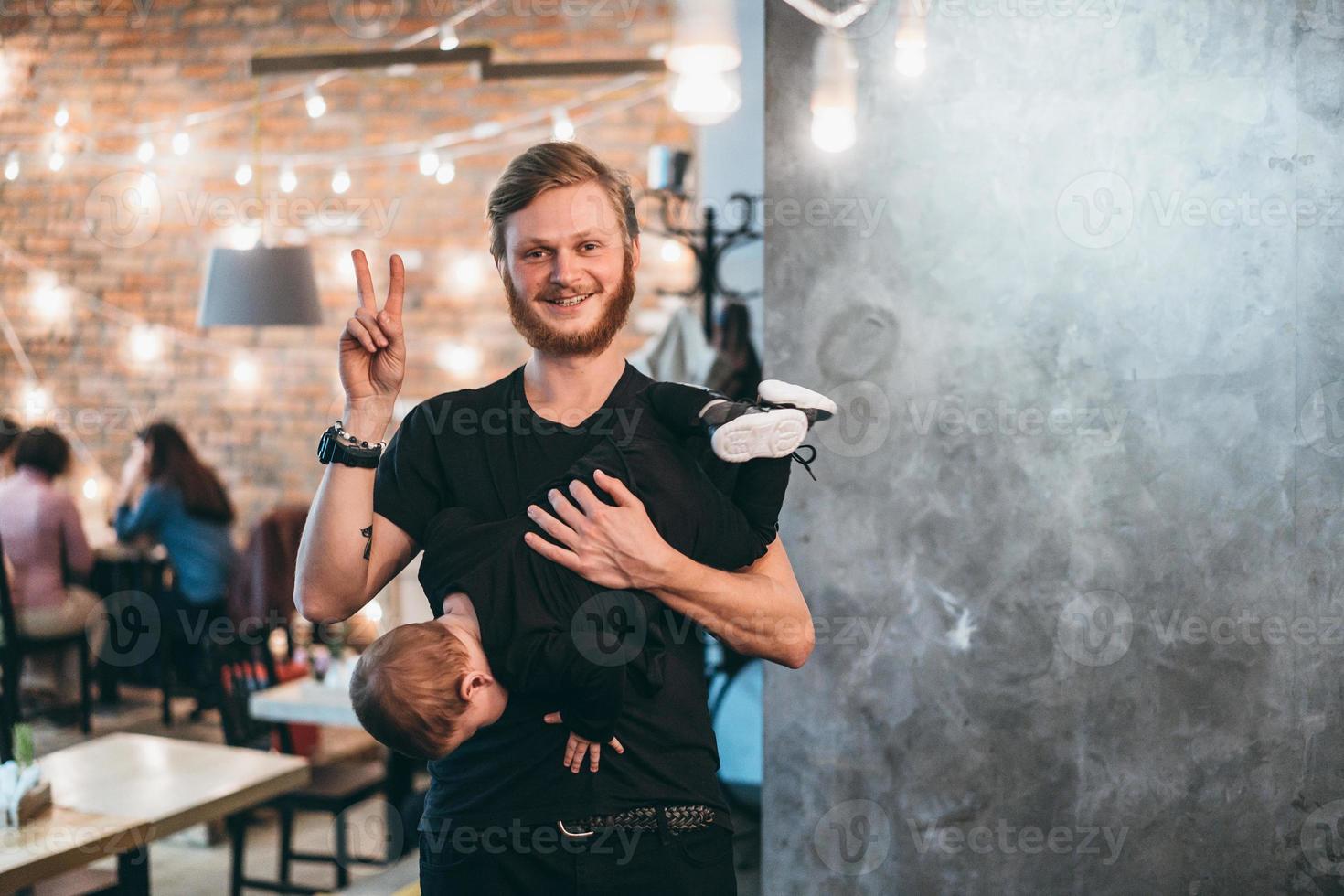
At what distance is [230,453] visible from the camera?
6.24 meters

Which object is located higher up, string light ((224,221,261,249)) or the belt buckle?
string light ((224,221,261,249))

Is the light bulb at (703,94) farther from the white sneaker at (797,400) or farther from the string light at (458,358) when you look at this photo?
the string light at (458,358)

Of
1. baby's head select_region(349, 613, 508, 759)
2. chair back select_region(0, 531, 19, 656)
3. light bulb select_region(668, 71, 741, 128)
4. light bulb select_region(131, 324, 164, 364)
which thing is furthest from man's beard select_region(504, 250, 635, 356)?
light bulb select_region(131, 324, 164, 364)

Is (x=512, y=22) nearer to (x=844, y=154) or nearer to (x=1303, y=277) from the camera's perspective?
(x=844, y=154)

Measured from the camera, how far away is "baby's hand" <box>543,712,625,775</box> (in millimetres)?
1442

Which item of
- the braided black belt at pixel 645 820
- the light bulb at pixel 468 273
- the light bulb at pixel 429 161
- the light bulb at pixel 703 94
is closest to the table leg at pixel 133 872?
the braided black belt at pixel 645 820

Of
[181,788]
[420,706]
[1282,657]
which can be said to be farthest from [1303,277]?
[181,788]

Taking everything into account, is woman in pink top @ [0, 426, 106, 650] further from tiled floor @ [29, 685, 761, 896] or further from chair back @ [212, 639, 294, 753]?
chair back @ [212, 639, 294, 753]

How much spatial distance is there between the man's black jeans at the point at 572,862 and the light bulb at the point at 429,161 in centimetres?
481

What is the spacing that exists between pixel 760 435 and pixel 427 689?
0.51 meters

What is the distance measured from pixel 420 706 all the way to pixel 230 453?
5.29m

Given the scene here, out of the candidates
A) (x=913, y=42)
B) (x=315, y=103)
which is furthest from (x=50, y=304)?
(x=913, y=42)

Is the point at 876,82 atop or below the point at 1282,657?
atop

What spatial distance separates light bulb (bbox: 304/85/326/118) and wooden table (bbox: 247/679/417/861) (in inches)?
134
